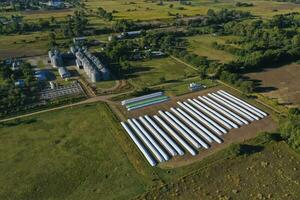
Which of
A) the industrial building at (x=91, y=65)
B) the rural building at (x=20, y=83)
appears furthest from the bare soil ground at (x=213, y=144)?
the rural building at (x=20, y=83)

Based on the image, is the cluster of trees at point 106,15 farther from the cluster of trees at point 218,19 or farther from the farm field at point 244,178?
the farm field at point 244,178

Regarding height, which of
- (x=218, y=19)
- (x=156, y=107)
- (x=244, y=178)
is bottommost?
(x=244, y=178)

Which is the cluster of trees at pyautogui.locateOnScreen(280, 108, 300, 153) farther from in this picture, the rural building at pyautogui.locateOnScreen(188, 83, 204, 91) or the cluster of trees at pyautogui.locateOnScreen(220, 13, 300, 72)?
the cluster of trees at pyautogui.locateOnScreen(220, 13, 300, 72)

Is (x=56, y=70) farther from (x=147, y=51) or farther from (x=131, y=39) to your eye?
(x=131, y=39)

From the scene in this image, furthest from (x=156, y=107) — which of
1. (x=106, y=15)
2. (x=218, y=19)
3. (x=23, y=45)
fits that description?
(x=106, y=15)

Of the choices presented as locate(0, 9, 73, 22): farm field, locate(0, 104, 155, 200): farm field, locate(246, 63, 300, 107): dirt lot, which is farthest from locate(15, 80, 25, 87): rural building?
locate(0, 9, 73, 22): farm field

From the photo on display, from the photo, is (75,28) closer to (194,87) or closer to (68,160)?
(194,87)
